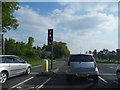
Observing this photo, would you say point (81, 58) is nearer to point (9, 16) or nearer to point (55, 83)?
point (55, 83)

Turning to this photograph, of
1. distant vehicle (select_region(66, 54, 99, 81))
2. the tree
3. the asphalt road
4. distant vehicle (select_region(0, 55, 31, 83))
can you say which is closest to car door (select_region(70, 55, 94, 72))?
distant vehicle (select_region(66, 54, 99, 81))

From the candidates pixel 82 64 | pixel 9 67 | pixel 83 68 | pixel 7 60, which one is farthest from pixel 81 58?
pixel 7 60

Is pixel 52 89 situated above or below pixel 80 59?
below

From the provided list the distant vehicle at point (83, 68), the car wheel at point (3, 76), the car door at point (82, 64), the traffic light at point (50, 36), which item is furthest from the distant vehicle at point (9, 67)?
the traffic light at point (50, 36)

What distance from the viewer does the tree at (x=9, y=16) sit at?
1989 centimetres

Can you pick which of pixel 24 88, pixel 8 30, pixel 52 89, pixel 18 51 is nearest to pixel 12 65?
pixel 24 88

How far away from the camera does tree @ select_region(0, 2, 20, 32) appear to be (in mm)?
19891

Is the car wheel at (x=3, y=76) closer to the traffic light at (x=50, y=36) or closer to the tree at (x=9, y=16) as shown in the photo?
the traffic light at (x=50, y=36)

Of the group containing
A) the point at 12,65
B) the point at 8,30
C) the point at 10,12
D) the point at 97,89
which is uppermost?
the point at 10,12

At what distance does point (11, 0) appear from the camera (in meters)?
20.3

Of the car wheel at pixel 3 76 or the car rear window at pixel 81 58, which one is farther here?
the car rear window at pixel 81 58

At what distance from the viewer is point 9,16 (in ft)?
67.1

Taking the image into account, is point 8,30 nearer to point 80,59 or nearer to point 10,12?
point 10,12

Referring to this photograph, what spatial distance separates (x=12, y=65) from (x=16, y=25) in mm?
11220
